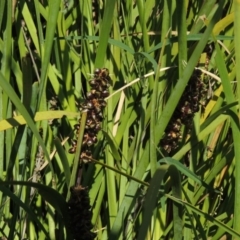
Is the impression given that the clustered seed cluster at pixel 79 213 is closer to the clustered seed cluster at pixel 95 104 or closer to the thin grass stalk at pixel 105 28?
the clustered seed cluster at pixel 95 104

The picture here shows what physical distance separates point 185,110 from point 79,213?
0.66 ft

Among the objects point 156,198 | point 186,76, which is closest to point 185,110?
point 186,76

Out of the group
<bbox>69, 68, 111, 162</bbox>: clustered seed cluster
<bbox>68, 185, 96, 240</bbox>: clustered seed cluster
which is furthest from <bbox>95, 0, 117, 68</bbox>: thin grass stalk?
<bbox>68, 185, 96, 240</bbox>: clustered seed cluster

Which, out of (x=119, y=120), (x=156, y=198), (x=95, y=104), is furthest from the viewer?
(x=119, y=120)

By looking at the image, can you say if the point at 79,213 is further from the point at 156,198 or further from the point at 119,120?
the point at 119,120

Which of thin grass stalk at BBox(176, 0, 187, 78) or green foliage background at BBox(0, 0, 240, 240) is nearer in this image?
thin grass stalk at BBox(176, 0, 187, 78)

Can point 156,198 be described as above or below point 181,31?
below

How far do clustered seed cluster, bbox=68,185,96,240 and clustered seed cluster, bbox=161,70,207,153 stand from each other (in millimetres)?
158

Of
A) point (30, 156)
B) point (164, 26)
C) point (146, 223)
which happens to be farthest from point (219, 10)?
point (30, 156)

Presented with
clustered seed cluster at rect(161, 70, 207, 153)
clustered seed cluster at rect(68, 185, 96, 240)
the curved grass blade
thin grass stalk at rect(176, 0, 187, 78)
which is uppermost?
thin grass stalk at rect(176, 0, 187, 78)

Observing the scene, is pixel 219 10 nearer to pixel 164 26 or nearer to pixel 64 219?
pixel 164 26

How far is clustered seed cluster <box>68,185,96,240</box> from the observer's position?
0.66m

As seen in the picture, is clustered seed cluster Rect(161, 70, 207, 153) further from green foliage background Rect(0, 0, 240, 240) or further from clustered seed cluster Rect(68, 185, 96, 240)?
clustered seed cluster Rect(68, 185, 96, 240)

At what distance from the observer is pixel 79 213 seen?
2.17 ft
